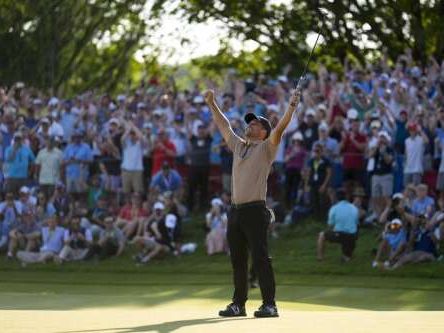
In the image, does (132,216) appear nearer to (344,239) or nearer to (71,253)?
(71,253)

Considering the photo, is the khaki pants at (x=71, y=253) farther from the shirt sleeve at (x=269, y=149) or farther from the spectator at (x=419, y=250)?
the shirt sleeve at (x=269, y=149)

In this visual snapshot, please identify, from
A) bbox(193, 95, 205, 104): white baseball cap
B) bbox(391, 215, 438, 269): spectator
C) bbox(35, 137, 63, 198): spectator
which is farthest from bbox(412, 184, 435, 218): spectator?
bbox(35, 137, 63, 198): spectator

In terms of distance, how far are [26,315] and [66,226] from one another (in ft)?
42.9

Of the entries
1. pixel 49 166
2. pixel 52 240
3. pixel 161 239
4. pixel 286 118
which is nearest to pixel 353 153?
pixel 161 239

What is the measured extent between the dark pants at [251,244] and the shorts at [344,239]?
31.2 ft

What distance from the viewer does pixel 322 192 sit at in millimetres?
23188

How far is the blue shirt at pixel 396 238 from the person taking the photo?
2008cm

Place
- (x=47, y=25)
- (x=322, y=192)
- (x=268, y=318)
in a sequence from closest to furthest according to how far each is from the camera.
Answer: (x=268, y=318)
(x=322, y=192)
(x=47, y=25)

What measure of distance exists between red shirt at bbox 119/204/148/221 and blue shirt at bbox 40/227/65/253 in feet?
4.41

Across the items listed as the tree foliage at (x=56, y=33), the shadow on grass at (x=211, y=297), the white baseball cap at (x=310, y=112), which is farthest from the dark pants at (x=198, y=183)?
the tree foliage at (x=56, y=33)

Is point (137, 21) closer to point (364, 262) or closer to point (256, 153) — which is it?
point (364, 262)

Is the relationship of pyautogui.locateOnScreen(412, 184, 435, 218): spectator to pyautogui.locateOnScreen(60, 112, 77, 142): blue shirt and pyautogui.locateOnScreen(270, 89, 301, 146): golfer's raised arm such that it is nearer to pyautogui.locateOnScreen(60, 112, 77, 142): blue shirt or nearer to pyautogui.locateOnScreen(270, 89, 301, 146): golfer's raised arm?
pyautogui.locateOnScreen(60, 112, 77, 142): blue shirt

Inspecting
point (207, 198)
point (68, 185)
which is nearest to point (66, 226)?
point (68, 185)

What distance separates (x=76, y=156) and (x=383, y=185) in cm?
658
